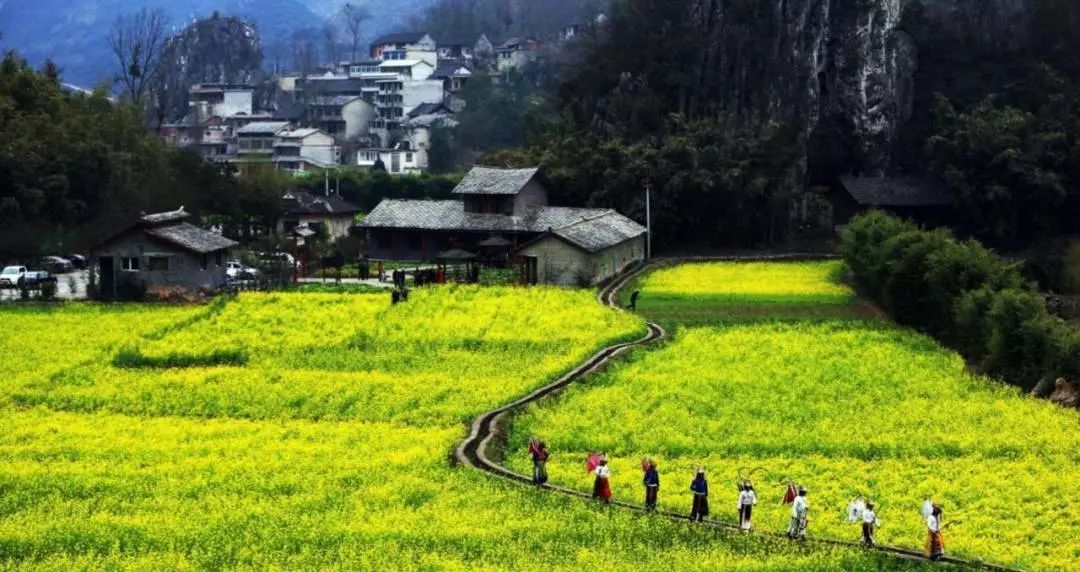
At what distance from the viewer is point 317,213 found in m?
78.9

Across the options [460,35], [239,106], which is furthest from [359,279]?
[460,35]

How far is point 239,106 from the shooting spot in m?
136

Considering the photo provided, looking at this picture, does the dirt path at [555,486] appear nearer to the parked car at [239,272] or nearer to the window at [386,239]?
the parked car at [239,272]

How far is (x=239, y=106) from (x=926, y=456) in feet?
370

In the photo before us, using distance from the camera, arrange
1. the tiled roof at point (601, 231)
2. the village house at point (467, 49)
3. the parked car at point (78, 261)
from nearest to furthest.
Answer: the tiled roof at point (601, 231), the parked car at point (78, 261), the village house at point (467, 49)

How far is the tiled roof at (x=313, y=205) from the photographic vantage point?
77.9 m

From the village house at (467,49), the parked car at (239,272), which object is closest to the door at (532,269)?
the parked car at (239,272)

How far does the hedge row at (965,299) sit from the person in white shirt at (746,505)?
578 inches

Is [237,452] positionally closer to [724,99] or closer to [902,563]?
[902,563]

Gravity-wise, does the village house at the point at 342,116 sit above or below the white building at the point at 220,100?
below

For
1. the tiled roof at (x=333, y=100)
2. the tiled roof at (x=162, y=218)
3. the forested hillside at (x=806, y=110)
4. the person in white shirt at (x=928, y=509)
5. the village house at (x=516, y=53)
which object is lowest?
the person in white shirt at (x=928, y=509)

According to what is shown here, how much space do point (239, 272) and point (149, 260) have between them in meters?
5.81

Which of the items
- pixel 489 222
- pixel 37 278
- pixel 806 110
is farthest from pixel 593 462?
pixel 806 110

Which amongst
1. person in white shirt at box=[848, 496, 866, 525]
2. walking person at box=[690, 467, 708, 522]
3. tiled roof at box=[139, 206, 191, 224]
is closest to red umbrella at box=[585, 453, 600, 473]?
walking person at box=[690, 467, 708, 522]
